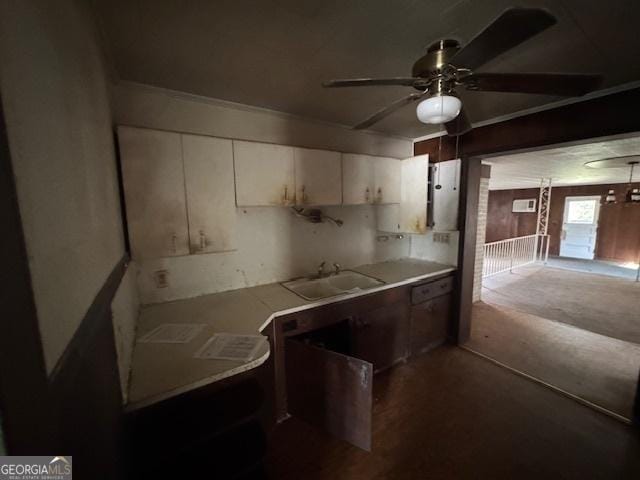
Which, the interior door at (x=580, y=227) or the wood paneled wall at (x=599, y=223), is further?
the interior door at (x=580, y=227)

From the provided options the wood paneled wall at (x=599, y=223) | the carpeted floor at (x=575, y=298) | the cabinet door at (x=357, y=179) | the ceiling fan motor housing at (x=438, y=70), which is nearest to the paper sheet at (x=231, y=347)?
the cabinet door at (x=357, y=179)

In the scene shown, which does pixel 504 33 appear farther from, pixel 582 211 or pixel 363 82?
pixel 582 211

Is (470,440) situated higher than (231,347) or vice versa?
(231,347)

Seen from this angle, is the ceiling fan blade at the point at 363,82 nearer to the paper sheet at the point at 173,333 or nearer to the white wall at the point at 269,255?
the white wall at the point at 269,255

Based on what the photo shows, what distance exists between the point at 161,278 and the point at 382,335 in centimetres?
183

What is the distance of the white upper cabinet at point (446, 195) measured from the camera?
2572 millimetres

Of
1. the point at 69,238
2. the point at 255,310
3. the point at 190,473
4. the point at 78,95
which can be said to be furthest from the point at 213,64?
the point at 190,473

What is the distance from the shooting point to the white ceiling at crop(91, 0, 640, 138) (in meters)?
1.01

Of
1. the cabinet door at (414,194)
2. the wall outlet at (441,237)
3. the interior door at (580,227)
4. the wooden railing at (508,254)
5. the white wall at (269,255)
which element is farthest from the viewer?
the interior door at (580,227)

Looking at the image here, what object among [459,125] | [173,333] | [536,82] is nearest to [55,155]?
[173,333]

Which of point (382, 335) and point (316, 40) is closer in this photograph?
point (316, 40)

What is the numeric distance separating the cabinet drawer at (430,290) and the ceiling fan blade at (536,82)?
1663mm

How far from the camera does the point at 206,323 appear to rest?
1.50m

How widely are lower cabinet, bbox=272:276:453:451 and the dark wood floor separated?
0.14 m
